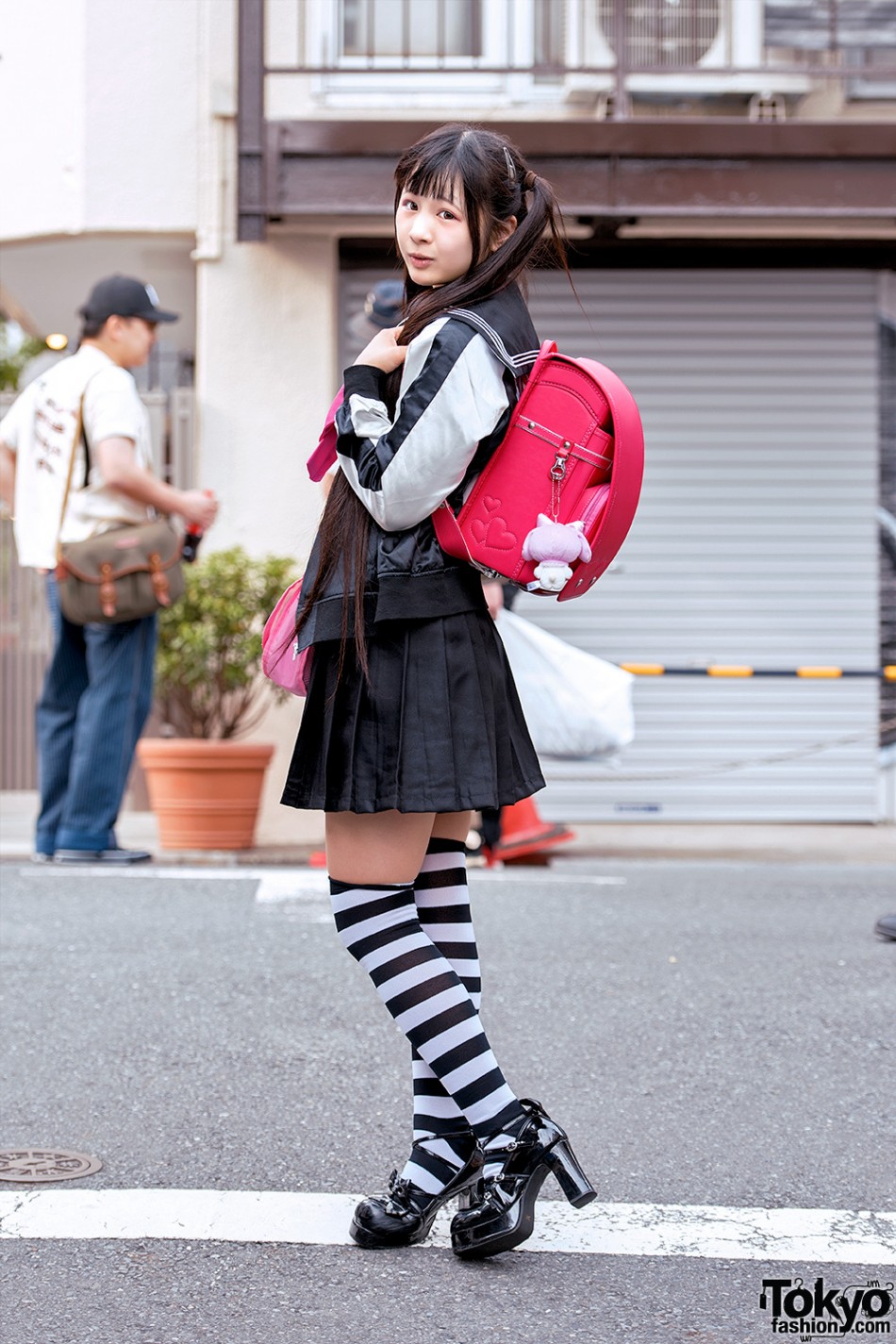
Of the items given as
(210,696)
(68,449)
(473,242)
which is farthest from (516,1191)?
(210,696)

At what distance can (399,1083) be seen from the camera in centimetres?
357

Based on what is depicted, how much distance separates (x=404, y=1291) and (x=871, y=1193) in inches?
36.2

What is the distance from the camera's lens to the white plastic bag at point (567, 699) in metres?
6.57

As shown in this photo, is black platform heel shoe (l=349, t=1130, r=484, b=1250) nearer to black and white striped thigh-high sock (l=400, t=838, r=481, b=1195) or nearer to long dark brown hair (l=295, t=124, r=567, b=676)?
black and white striped thigh-high sock (l=400, t=838, r=481, b=1195)

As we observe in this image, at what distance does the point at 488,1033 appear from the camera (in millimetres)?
3973

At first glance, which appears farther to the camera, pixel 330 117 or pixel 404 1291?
pixel 330 117

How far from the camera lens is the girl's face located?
2.55 m

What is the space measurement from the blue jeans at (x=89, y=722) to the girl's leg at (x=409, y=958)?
4250 mm

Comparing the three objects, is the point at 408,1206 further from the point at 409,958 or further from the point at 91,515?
the point at 91,515

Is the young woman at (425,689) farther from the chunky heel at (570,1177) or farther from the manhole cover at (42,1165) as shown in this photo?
the manhole cover at (42,1165)

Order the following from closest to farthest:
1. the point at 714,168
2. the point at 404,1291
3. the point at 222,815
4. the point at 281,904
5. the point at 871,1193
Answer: the point at 404,1291
the point at 871,1193
the point at 281,904
the point at 222,815
the point at 714,168

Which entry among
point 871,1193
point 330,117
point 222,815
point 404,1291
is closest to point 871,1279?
point 871,1193

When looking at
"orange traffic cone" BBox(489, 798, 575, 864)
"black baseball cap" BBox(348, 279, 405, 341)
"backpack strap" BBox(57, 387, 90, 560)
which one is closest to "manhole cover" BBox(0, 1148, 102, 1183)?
"backpack strap" BBox(57, 387, 90, 560)

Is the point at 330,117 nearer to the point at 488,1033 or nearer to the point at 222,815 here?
the point at 222,815
